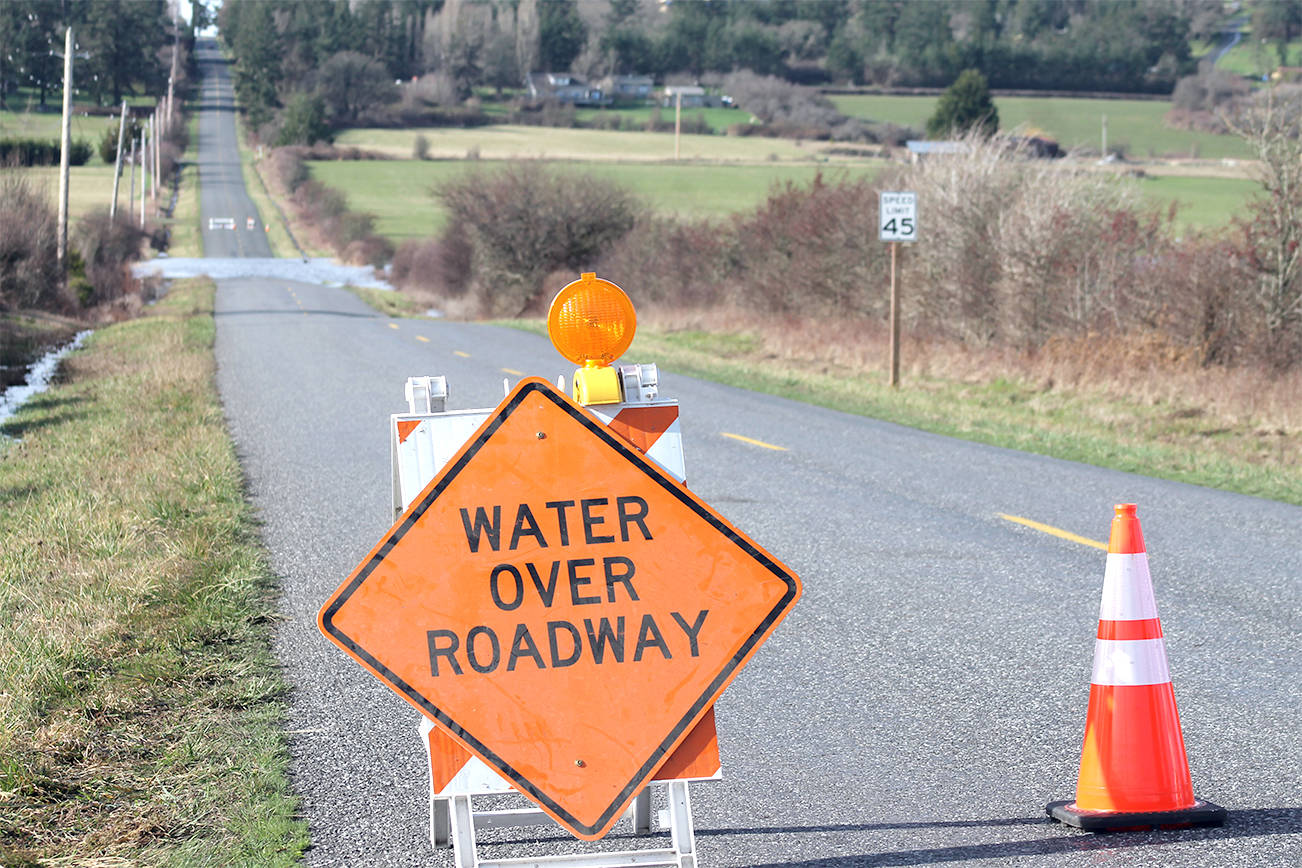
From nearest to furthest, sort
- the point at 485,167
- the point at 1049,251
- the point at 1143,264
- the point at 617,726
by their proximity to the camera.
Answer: the point at 617,726 → the point at 1143,264 → the point at 1049,251 → the point at 485,167

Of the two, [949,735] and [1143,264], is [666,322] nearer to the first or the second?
[1143,264]

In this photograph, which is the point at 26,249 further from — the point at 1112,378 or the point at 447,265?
the point at 1112,378

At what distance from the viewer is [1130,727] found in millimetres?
4172

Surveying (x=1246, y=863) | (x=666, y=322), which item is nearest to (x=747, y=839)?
(x=1246, y=863)

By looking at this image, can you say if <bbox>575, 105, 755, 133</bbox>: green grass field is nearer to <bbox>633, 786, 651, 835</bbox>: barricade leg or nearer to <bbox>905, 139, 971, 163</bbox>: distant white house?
<bbox>905, 139, 971, 163</bbox>: distant white house

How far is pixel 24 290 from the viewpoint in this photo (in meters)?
35.0

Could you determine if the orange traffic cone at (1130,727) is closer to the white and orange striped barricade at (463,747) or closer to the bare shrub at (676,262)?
the white and orange striped barricade at (463,747)

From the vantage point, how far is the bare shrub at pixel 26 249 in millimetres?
34062

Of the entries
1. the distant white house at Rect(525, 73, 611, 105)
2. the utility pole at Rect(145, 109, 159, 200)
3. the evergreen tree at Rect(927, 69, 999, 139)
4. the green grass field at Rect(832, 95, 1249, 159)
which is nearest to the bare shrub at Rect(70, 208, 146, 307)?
the utility pole at Rect(145, 109, 159, 200)

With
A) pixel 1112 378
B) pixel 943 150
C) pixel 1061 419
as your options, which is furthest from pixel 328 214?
pixel 1061 419

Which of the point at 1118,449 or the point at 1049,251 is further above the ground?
the point at 1049,251

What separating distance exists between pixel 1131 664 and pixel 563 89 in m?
157

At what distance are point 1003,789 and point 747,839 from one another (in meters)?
0.96

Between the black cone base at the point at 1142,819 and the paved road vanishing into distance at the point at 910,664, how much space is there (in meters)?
0.04
